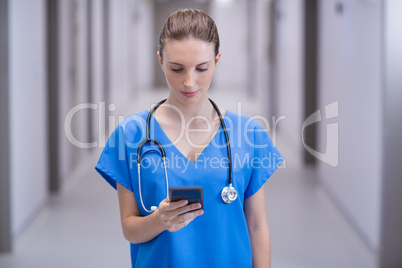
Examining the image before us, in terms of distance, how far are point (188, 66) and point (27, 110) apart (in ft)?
8.59

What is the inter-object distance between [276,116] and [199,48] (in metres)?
6.55

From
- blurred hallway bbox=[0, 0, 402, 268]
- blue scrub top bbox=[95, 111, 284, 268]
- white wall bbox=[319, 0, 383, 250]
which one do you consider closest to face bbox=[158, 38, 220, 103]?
blue scrub top bbox=[95, 111, 284, 268]

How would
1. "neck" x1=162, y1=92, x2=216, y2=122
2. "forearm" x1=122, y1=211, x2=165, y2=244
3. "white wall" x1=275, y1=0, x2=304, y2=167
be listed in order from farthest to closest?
"white wall" x1=275, y1=0, x2=304, y2=167 → "neck" x1=162, y1=92, x2=216, y2=122 → "forearm" x1=122, y1=211, x2=165, y2=244

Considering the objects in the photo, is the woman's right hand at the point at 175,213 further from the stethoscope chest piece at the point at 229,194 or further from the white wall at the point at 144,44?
the white wall at the point at 144,44

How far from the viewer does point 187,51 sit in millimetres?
1180

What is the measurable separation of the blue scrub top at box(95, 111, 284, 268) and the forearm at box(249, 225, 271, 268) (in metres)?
0.03

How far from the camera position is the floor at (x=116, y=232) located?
9.96ft

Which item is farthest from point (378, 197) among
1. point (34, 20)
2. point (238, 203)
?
point (34, 20)

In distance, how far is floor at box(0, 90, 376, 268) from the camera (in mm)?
3035

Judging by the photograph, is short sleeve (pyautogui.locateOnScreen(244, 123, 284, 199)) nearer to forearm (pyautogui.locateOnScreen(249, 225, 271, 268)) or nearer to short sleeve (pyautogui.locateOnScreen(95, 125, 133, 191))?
forearm (pyautogui.locateOnScreen(249, 225, 271, 268))

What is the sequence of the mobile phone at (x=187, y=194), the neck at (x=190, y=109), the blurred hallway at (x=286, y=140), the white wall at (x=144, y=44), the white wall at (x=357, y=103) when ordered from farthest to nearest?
the white wall at (x=144, y=44) → the white wall at (x=357, y=103) → the blurred hallway at (x=286, y=140) → the neck at (x=190, y=109) → the mobile phone at (x=187, y=194)

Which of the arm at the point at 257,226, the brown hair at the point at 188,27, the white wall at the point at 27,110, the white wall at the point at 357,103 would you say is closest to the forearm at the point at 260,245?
the arm at the point at 257,226

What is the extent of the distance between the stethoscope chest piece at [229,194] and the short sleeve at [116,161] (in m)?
0.21

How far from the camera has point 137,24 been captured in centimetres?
1195
